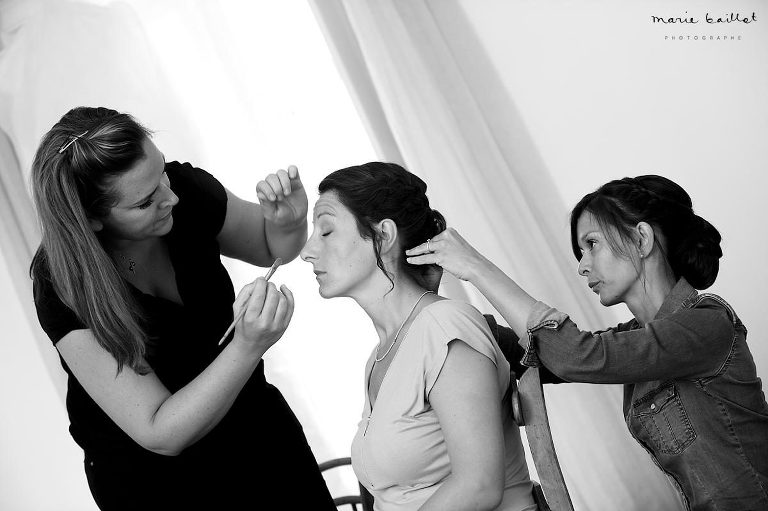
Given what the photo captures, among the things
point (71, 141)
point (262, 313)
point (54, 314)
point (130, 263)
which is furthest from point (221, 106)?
point (262, 313)

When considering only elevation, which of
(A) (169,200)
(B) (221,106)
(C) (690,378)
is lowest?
(C) (690,378)

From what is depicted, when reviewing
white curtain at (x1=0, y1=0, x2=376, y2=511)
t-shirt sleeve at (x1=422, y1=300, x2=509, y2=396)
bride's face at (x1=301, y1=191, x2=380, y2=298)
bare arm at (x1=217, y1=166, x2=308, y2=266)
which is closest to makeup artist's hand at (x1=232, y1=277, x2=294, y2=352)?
bride's face at (x1=301, y1=191, x2=380, y2=298)

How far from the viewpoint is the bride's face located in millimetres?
1668

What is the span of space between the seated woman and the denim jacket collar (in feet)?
1.08

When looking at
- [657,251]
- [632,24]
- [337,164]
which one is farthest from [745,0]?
[657,251]

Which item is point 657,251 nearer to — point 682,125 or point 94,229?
point 94,229

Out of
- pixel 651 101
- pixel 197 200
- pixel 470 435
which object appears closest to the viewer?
pixel 470 435

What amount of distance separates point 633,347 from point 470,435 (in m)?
0.33

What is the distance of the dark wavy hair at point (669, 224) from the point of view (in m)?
1.61

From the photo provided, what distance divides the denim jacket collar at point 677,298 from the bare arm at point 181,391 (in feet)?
2.38

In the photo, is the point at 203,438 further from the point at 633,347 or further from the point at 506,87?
the point at 506,87

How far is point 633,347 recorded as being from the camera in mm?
1416

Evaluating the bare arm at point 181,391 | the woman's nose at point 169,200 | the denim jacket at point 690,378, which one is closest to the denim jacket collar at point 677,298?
the denim jacket at point 690,378

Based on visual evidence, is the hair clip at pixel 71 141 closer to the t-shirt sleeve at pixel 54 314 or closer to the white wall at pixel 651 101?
the t-shirt sleeve at pixel 54 314
